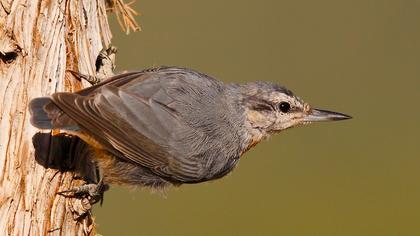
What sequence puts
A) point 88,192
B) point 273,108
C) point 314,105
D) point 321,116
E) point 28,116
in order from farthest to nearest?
point 314,105
point 321,116
point 273,108
point 88,192
point 28,116

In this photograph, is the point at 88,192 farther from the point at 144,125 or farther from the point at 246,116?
the point at 246,116

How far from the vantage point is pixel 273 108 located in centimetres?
577

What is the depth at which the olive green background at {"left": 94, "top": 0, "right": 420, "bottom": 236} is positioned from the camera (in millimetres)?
9023

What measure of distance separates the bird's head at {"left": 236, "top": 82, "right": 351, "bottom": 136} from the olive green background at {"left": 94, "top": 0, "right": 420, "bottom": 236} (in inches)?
110

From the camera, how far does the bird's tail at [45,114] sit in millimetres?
4699

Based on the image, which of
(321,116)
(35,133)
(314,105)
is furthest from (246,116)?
(314,105)

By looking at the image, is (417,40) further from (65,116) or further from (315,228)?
(65,116)

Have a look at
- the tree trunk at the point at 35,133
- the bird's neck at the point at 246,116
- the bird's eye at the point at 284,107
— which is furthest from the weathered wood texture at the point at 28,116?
the bird's eye at the point at 284,107

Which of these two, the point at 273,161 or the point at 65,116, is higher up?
the point at 65,116

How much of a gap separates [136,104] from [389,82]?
6177mm

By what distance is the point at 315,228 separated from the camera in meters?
9.20

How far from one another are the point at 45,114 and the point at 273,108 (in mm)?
1677

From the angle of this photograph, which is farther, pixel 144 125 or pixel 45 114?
pixel 144 125

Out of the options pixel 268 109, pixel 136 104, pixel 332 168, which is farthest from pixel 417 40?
pixel 136 104
